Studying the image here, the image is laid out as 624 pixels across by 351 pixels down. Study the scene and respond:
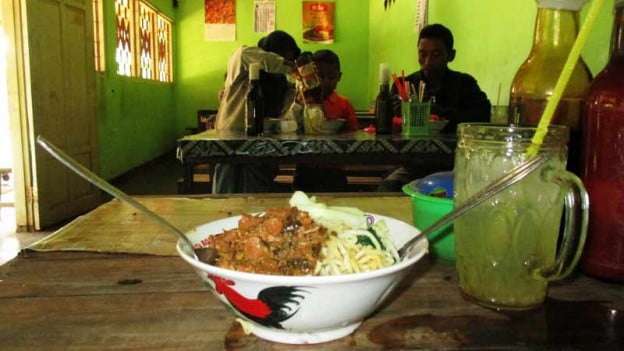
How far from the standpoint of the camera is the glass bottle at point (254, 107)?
216 centimetres

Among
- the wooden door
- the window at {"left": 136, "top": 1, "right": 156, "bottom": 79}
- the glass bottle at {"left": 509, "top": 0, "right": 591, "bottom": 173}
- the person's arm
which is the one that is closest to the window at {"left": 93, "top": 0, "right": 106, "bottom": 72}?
the wooden door

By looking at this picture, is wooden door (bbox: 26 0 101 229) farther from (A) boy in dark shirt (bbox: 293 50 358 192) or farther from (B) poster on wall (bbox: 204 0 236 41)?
(B) poster on wall (bbox: 204 0 236 41)

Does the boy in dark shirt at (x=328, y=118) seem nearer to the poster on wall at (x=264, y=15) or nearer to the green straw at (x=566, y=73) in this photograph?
the green straw at (x=566, y=73)

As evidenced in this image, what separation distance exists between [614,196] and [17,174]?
3406mm

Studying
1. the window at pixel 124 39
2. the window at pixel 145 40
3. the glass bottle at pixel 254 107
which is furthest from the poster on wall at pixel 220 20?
the glass bottle at pixel 254 107

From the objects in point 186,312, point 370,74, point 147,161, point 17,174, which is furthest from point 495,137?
point 370,74

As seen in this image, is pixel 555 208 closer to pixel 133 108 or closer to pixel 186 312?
pixel 186 312

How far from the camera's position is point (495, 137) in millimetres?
551

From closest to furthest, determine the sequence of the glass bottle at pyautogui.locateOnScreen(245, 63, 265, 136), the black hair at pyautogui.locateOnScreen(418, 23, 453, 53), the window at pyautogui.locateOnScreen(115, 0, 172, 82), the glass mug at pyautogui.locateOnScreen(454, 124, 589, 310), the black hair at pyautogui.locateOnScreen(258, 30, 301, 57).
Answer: the glass mug at pyautogui.locateOnScreen(454, 124, 589, 310) < the glass bottle at pyautogui.locateOnScreen(245, 63, 265, 136) < the black hair at pyautogui.locateOnScreen(418, 23, 453, 53) < the black hair at pyautogui.locateOnScreen(258, 30, 301, 57) < the window at pyautogui.locateOnScreen(115, 0, 172, 82)

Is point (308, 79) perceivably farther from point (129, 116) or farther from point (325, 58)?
point (129, 116)

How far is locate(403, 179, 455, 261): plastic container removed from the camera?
0.65 m

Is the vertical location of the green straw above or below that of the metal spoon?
above

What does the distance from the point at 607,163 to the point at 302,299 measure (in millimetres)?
401

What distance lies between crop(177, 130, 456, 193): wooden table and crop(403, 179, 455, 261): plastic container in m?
1.19
